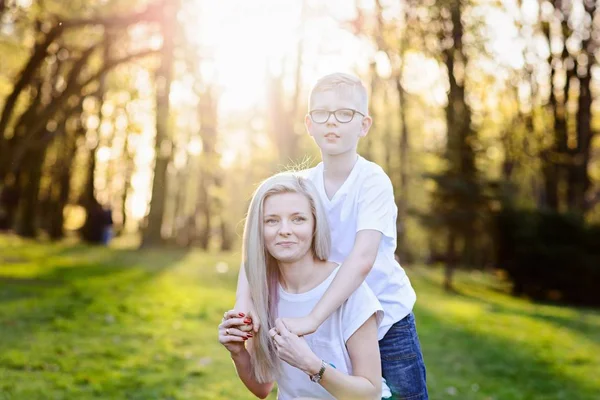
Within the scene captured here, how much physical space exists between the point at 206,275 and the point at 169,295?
14.1 feet

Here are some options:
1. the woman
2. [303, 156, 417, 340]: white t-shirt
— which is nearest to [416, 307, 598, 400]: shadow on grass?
[303, 156, 417, 340]: white t-shirt

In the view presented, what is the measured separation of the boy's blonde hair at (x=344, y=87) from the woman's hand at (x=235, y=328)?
0.98 meters

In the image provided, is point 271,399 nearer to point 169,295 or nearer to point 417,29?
point 169,295

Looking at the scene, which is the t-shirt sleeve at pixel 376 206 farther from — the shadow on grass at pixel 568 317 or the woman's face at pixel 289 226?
the shadow on grass at pixel 568 317

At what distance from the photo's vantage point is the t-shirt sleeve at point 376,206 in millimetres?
3109

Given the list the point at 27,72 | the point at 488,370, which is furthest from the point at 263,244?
the point at 27,72

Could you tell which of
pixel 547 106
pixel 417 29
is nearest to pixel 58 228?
pixel 417 29

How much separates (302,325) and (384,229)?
0.59m

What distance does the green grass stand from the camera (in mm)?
6887

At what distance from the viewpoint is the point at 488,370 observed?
358 inches

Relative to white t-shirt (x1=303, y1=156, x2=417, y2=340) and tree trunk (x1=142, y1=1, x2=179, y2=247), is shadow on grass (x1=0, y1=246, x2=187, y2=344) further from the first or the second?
white t-shirt (x1=303, y1=156, x2=417, y2=340)

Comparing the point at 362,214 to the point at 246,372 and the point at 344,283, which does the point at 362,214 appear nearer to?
the point at 344,283

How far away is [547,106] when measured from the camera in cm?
2614

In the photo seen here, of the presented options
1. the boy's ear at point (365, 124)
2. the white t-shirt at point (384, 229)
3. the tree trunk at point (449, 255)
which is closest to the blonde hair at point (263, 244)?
the white t-shirt at point (384, 229)
